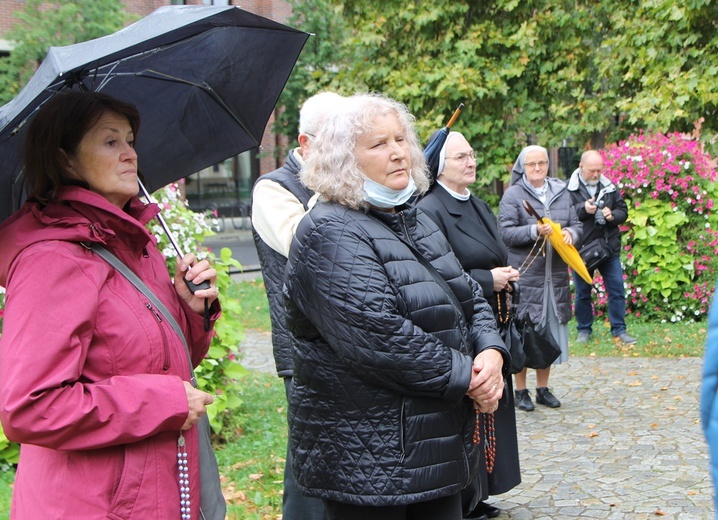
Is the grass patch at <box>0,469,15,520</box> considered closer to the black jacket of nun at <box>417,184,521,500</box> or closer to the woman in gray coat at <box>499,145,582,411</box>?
the black jacket of nun at <box>417,184,521,500</box>

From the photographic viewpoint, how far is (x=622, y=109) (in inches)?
583

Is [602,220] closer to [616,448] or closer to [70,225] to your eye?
[616,448]

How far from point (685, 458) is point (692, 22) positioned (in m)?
10.2

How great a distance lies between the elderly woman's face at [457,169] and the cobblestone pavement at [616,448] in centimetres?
193

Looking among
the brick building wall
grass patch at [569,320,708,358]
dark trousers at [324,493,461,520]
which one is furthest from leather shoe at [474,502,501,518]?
the brick building wall

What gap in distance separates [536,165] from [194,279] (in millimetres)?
4680

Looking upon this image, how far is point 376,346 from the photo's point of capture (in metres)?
2.72

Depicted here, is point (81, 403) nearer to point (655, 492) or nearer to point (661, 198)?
point (655, 492)

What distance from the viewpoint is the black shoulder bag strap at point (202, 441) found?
2441 millimetres

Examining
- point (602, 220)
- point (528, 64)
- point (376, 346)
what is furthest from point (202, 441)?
point (528, 64)

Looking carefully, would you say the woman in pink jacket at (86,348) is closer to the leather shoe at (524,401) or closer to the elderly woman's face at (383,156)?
the elderly woman's face at (383,156)

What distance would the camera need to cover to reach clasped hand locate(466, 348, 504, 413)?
9.53 ft

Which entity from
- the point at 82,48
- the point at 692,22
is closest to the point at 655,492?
the point at 82,48

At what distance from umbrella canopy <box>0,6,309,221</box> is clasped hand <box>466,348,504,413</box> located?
1352mm
